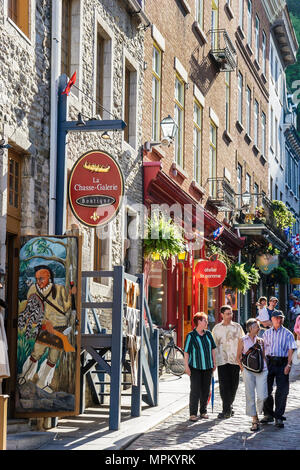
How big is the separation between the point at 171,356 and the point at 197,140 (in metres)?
7.45

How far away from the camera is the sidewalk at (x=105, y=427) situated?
9.97m

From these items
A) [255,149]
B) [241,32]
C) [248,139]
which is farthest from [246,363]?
[255,149]

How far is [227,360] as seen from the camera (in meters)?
13.1

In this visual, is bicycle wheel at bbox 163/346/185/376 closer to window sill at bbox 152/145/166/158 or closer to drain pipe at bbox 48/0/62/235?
window sill at bbox 152/145/166/158

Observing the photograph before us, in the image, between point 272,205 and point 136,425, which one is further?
point 272,205

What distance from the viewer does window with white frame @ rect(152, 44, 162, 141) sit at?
19.2m

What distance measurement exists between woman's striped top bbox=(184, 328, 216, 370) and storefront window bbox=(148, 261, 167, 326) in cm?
580

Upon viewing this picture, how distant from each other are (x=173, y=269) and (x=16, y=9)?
1005cm

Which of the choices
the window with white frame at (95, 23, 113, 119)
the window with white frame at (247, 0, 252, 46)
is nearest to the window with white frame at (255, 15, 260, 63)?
the window with white frame at (247, 0, 252, 46)

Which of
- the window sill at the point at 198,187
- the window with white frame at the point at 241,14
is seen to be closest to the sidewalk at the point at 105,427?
the window sill at the point at 198,187
